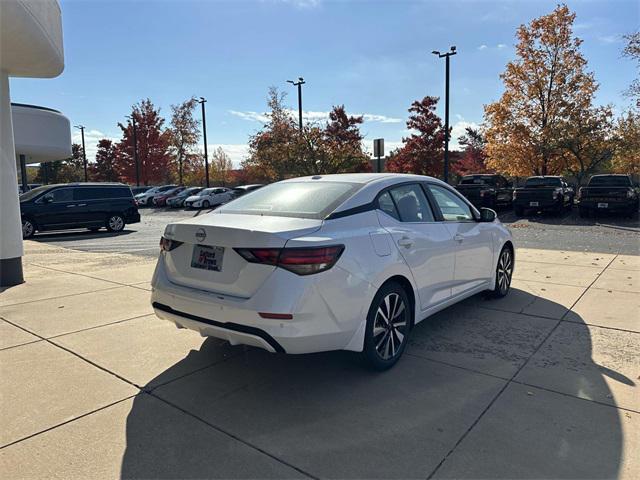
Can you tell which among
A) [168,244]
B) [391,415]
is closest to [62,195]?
[168,244]

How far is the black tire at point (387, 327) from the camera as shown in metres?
3.59

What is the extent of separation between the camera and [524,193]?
61.8 ft

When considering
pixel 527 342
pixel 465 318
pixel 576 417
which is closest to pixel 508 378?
pixel 576 417

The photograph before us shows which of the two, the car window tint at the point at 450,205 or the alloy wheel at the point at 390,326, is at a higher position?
the car window tint at the point at 450,205

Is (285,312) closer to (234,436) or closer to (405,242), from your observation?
(234,436)

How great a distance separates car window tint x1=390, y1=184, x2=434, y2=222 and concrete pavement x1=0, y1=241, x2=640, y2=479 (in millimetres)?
1198

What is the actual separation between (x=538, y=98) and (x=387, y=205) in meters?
26.6

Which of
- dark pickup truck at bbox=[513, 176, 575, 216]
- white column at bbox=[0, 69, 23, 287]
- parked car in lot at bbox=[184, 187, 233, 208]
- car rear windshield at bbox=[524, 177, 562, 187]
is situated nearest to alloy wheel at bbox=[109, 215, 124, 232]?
white column at bbox=[0, 69, 23, 287]

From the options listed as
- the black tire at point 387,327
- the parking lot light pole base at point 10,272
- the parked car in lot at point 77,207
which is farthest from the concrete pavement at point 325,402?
the parked car in lot at point 77,207

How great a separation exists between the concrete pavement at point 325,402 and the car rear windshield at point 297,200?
4.05ft

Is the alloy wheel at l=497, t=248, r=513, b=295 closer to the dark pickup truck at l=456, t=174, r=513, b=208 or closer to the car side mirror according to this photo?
the car side mirror

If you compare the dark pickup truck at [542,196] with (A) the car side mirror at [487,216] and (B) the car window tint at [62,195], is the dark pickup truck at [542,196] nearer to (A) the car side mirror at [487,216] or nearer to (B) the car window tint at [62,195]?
(A) the car side mirror at [487,216]

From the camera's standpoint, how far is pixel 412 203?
14.5ft

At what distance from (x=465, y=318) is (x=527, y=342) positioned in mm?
874
